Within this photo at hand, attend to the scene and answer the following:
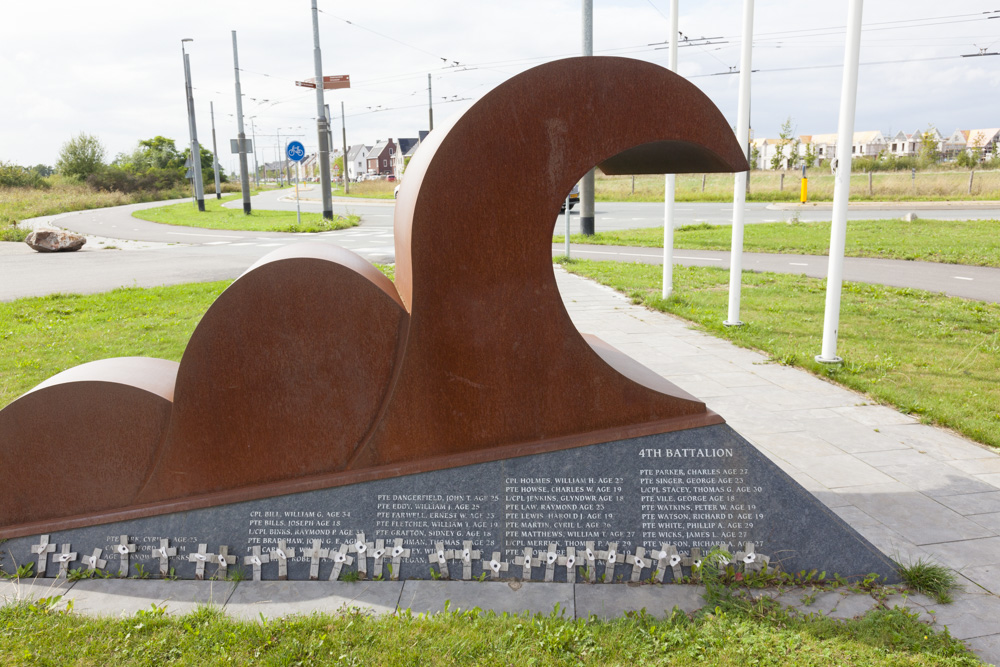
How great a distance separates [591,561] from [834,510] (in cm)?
164

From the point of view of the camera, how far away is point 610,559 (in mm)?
3578

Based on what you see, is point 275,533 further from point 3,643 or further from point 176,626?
point 3,643

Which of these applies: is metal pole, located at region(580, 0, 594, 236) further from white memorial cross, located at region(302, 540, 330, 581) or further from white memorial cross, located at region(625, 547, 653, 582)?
white memorial cross, located at region(302, 540, 330, 581)

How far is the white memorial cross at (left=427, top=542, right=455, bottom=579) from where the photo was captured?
360 centimetres

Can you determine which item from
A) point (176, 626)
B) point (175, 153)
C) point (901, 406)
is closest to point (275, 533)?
point (176, 626)

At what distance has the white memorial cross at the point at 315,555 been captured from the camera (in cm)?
361

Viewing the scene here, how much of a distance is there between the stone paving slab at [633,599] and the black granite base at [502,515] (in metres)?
0.14

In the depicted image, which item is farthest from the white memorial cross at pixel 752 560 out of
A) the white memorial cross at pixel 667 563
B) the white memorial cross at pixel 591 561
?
the white memorial cross at pixel 591 561

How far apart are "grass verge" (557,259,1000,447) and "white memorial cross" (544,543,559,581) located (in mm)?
3598

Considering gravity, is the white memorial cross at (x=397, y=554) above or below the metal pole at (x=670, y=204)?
below

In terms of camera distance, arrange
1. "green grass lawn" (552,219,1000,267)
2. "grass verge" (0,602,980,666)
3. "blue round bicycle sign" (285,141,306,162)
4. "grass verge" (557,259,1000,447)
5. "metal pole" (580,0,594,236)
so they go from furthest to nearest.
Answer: "blue round bicycle sign" (285,141,306,162)
"metal pole" (580,0,594,236)
"green grass lawn" (552,219,1000,267)
"grass verge" (557,259,1000,447)
"grass verge" (0,602,980,666)

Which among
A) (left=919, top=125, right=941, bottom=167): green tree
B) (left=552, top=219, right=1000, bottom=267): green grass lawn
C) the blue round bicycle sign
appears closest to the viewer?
(left=552, top=219, right=1000, bottom=267): green grass lawn

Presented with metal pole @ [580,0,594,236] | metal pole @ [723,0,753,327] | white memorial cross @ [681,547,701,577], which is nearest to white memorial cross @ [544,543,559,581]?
white memorial cross @ [681,547,701,577]

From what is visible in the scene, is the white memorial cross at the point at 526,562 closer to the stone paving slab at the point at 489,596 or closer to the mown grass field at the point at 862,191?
the stone paving slab at the point at 489,596
